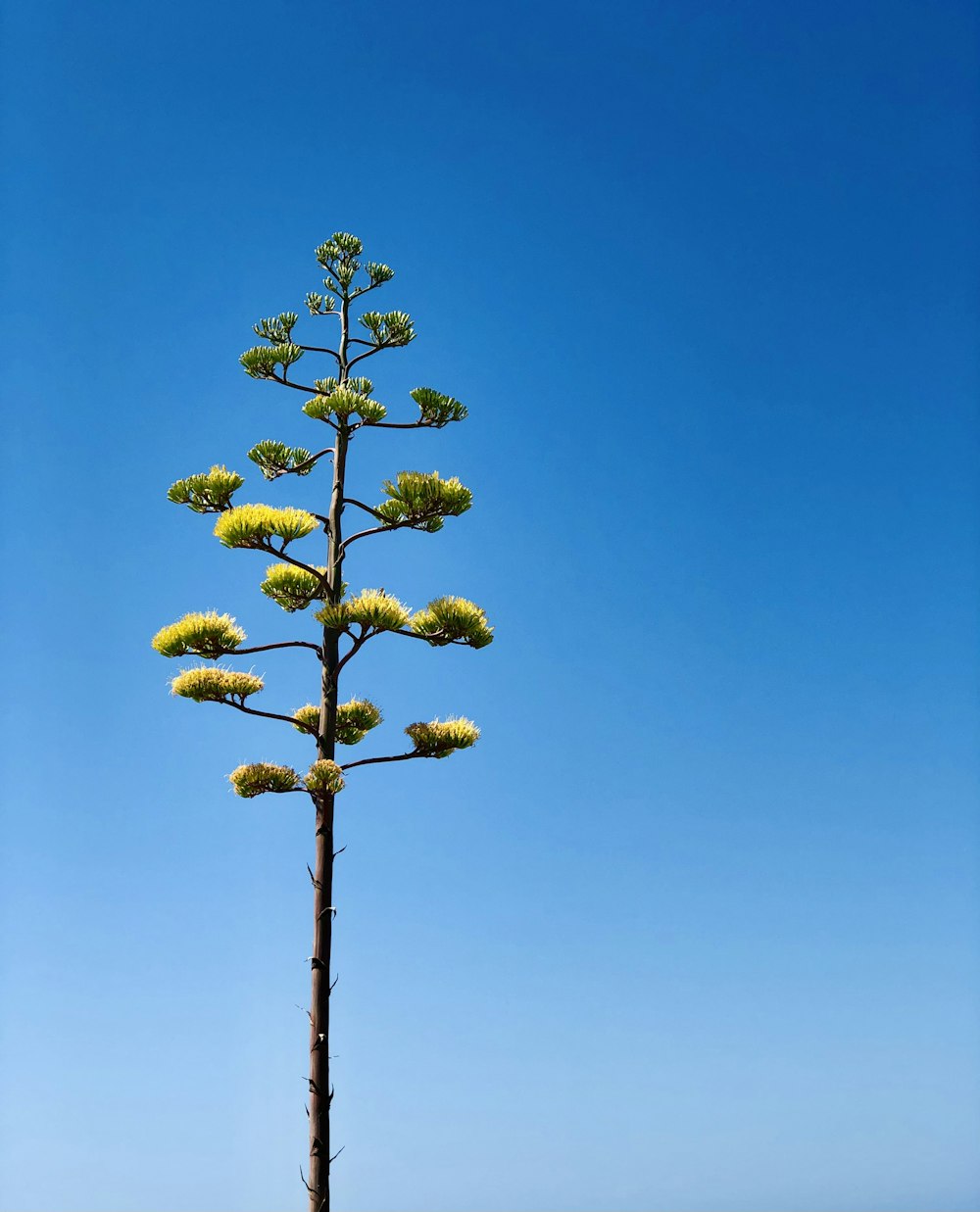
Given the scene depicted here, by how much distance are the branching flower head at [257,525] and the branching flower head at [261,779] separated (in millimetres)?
1526

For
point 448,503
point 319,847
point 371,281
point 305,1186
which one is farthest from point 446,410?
point 305,1186

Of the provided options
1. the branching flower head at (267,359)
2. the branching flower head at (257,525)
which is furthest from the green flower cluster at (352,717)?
the branching flower head at (267,359)

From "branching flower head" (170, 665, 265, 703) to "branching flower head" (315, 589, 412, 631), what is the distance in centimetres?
70

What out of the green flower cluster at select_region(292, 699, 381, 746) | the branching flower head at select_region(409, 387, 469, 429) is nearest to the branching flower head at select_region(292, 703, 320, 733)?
the green flower cluster at select_region(292, 699, 381, 746)

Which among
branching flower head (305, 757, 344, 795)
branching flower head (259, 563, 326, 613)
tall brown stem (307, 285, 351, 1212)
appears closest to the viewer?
tall brown stem (307, 285, 351, 1212)

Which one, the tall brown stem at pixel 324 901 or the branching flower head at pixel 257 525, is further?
the branching flower head at pixel 257 525

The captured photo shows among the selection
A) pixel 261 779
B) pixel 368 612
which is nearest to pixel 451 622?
pixel 368 612

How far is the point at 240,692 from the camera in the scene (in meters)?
7.67

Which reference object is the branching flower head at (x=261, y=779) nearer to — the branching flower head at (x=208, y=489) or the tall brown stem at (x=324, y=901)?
the tall brown stem at (x=324, y=901)

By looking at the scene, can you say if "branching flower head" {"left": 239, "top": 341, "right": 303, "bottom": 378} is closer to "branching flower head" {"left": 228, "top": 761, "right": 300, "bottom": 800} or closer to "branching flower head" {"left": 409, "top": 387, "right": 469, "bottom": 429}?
"branching flower head" {"left": 409, "top": 387, "right": 469, "bottom": 429}

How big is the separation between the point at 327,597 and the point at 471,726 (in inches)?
55.1

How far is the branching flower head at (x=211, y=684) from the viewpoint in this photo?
7547 millimetres

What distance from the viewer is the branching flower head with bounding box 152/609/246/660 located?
761 cm

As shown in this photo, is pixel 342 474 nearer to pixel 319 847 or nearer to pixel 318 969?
pixel 319 847
